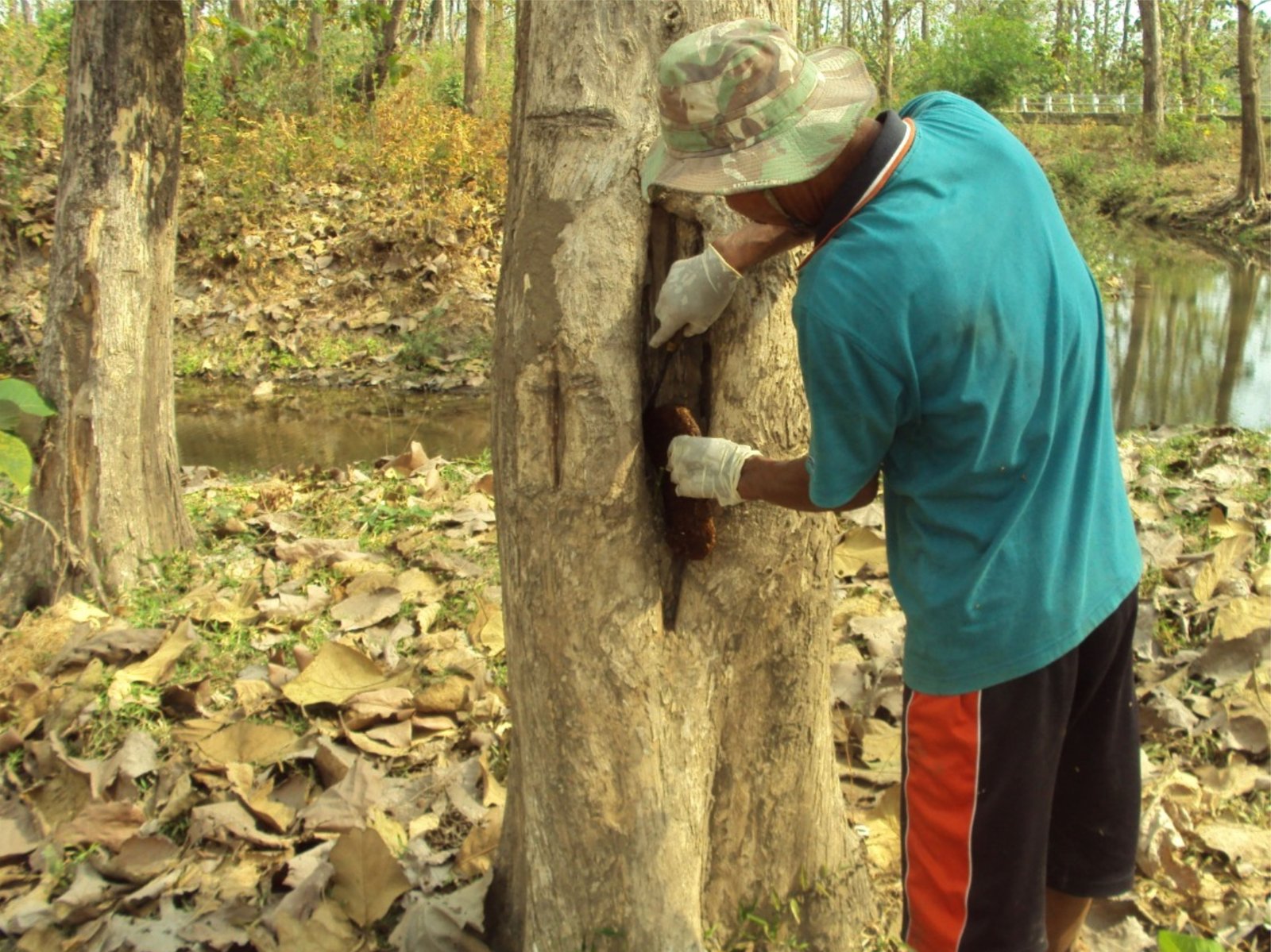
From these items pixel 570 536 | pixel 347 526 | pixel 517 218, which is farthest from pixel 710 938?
pixel 347 526

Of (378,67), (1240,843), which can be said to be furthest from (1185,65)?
(1240,843)

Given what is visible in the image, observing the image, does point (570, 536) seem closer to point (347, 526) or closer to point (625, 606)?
point (625, 606)

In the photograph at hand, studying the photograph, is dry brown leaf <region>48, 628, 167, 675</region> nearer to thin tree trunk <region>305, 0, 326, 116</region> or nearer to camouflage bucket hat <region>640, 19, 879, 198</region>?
camouflage bucket hat <region>640, 19, 879, 198</region>

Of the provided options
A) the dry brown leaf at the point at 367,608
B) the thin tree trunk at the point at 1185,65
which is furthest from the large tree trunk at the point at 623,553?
the thin tree trunk at the point at 1185,65

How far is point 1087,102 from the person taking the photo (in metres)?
32.9

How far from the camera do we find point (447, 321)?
1073 centimetres

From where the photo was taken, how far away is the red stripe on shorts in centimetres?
200

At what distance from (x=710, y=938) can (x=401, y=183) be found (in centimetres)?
1098

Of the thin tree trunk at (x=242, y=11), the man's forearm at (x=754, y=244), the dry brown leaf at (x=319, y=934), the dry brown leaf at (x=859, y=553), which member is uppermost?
the thin tree trunk at (x=242, y=11)

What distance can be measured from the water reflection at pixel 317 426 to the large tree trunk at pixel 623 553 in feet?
18.0

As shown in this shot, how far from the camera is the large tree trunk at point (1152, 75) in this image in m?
24.1

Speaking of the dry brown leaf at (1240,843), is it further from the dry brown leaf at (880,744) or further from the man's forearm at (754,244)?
the man's forearm at (754,244)

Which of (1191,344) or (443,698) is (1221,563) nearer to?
(443,698)

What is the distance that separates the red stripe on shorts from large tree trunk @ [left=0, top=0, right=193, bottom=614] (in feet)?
10.9
